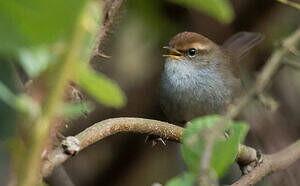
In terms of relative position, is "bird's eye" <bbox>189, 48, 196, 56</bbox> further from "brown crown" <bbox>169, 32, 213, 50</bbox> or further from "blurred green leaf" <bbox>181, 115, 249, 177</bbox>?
"blurred green leaf" <bbox>181, 115, 249, 177</bbox>

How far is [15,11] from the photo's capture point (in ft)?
1.48

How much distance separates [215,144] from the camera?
0.75 m

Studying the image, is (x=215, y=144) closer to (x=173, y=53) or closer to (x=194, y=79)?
(x=194, y=79)

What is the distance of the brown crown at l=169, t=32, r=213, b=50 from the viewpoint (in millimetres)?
4172

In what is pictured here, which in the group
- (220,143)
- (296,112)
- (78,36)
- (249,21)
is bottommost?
(296,112)

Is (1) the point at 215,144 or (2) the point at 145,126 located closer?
(1) the point at 215,144

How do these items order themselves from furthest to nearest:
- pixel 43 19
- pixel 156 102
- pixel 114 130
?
pixel 156 102 → pixel 114 130 → pixel 43 19

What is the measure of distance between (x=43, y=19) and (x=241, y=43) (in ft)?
15.2

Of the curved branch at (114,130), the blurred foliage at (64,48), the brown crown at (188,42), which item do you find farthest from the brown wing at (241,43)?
the blurred foliage at (64,48)

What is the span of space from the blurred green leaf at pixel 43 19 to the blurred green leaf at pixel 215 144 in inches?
13.8

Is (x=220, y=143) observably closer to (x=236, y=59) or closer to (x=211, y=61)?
(x=211, y=61)

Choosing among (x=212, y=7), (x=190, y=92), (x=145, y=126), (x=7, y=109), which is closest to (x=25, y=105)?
(x=212, y=7)

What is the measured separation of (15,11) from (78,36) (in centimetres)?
7

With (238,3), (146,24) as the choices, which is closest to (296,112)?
(238,3)
